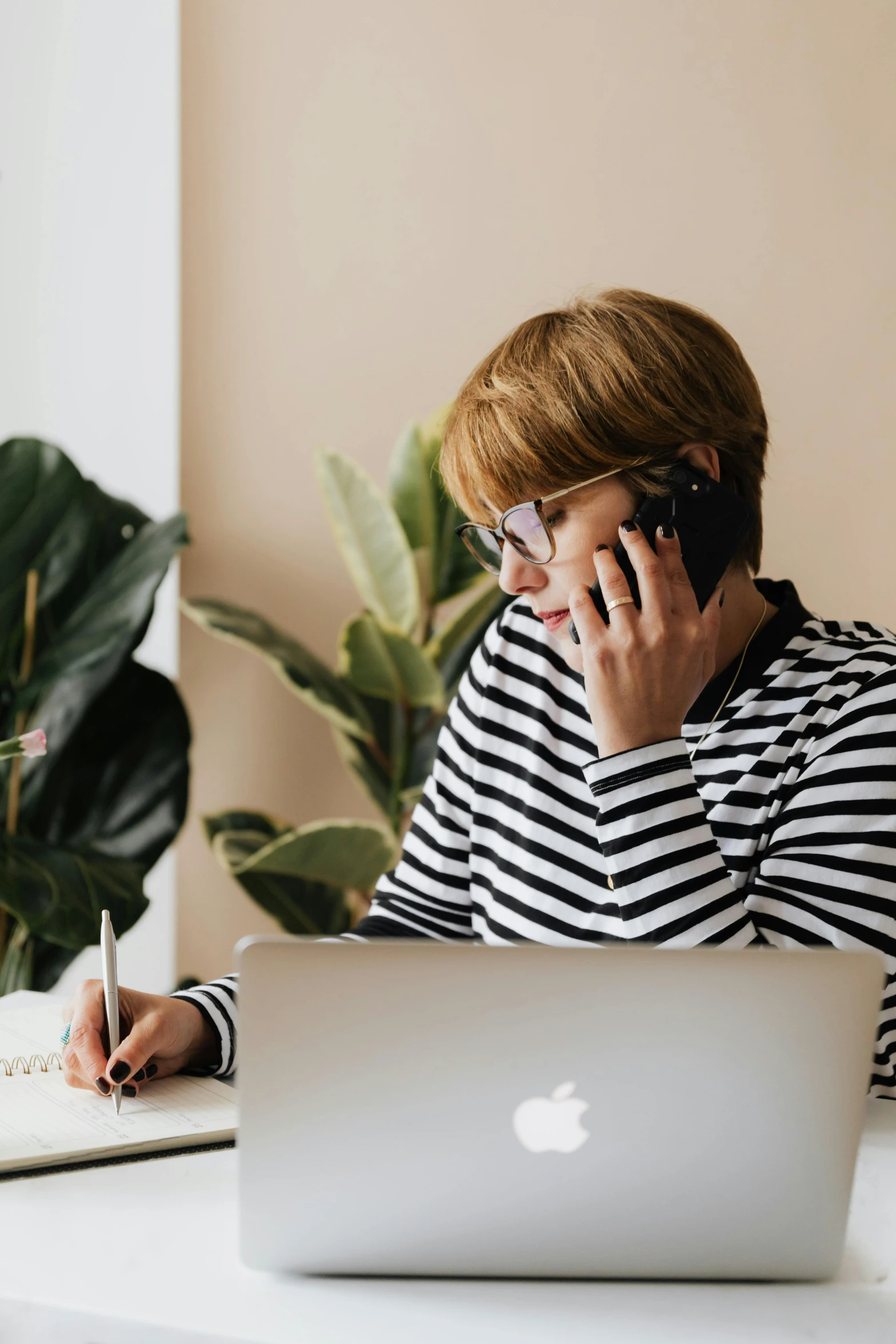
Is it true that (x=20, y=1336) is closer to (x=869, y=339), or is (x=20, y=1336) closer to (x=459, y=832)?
(x=459, y=832)

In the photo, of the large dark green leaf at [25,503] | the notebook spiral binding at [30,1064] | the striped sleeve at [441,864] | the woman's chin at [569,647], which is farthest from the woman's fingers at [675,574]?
the large dark green leaf at [25,503]

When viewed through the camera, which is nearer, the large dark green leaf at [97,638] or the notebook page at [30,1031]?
the notebook page at [30,1031]

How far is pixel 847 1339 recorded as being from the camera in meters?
0.62

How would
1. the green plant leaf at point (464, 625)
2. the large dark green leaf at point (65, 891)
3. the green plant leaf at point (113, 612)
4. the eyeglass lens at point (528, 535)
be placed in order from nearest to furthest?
the eyeglass lens at point (528, 535), the large dark green leaf at point (65, 891), the green plant leaf at point (113, 612), the green plant leaf at point (464, 625)

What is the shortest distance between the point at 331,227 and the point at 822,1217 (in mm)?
2123

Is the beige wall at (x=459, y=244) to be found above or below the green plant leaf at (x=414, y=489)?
above

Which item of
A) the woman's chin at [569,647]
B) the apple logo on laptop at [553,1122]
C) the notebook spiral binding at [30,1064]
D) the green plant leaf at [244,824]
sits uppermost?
the woman's chin at [569,647]

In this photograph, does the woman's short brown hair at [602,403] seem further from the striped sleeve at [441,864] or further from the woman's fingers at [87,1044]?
the woman's fingers at [87,1044]

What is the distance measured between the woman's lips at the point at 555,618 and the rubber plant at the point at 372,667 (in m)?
0.78

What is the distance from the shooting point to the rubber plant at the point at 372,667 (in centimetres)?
201

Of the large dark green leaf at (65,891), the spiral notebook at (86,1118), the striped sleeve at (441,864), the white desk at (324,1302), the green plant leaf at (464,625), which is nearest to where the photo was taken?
the white desk at (324,1302)

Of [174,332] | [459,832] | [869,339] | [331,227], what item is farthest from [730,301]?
[459,832]

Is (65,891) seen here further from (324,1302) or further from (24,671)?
(324,1302)

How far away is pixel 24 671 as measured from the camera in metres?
2.10
